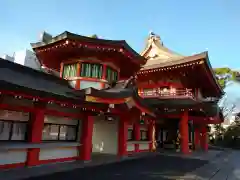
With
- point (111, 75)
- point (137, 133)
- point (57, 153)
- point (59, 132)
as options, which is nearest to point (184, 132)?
point (137, 133)

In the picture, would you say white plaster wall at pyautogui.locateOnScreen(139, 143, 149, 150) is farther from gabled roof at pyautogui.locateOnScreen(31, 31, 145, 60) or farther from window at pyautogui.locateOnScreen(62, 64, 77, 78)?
gabled roof at pyautogui.locateOnScreen(31, 31, 145, 60)

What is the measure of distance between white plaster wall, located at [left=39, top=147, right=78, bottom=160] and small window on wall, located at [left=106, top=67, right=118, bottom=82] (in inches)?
199

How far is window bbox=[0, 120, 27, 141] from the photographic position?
29.2ft

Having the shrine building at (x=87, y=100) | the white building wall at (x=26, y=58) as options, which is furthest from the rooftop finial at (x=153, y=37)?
the white building wall at (x=26, y=58)

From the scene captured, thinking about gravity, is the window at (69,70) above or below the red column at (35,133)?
above

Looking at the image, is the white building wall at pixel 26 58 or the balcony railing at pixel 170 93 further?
the white building wall at pixel 26 58

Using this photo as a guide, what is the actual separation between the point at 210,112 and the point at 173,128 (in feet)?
15.9

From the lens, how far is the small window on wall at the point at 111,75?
14323 mm

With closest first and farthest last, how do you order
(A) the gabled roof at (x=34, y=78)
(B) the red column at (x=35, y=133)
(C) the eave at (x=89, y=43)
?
(B) the red column at (x=35, y=133) → (A) the gabled roof at (x=34, y=78) → (C) the eave at (x=89, y=43)

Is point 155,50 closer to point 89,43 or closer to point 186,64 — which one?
point 186,64

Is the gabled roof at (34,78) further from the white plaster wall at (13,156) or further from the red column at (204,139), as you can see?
the red column at (204,139)

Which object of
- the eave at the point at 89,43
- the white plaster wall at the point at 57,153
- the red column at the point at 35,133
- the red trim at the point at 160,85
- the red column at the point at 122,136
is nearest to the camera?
the red column at the point at 35,133

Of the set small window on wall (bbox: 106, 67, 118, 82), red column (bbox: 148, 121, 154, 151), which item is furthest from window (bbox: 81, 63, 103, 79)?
red column (bbox: 148, 121, 154, 151)

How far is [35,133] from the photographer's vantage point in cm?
946
